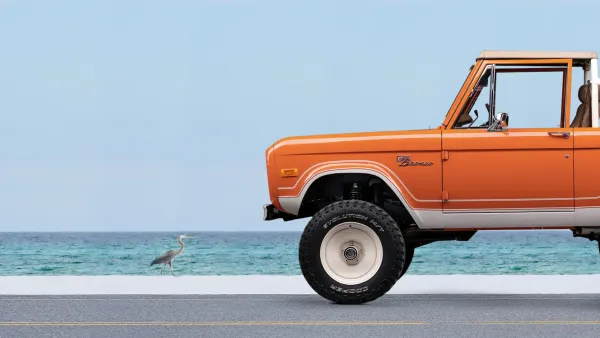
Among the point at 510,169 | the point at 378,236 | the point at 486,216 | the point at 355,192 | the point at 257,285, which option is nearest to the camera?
the point at 510,169

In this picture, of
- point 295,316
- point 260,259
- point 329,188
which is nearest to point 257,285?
point 329,188

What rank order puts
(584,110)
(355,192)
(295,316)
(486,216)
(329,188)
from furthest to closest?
(329,188) → (355,192) → (584,110) → (486,216) → (295,316)

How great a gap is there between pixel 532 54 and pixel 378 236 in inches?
104

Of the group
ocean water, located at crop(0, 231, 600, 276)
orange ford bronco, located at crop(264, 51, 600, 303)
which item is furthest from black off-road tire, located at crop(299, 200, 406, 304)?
ocean water, located at crop(0, 231, 600, 276)

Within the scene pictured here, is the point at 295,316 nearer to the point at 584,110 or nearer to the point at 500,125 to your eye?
the point at 500,125

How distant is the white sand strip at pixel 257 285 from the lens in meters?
12.2

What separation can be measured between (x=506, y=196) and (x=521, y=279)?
148 inches

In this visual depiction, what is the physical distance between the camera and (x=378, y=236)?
10.5m

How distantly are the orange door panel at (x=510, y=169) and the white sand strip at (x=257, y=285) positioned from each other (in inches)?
75.1

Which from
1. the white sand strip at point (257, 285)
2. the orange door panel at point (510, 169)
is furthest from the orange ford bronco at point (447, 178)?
the white sand strip at point (257, 285)

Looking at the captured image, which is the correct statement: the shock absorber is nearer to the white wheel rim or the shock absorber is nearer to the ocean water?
the white wheel rim

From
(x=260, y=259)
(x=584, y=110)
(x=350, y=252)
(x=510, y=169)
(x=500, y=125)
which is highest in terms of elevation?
(x=584, y=110)

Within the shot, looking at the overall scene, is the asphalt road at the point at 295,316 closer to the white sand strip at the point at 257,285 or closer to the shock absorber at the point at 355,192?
the white sand strip at the point at 257,285

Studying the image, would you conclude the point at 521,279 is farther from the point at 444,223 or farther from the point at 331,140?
the point at 331,140
